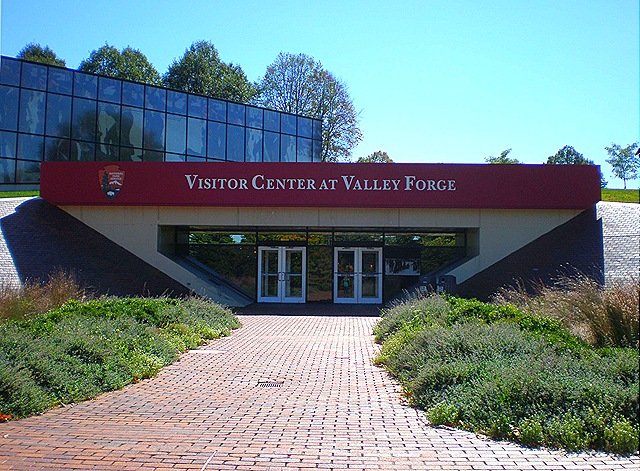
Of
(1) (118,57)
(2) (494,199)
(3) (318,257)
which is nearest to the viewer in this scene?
(2) (494,199)

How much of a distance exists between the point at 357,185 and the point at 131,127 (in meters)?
21.6

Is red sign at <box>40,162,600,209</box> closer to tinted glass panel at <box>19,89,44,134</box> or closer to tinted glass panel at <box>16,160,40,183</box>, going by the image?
tinted glass panel at <box>16,160,40,183</box>

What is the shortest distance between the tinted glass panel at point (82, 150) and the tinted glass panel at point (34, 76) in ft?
Result: 12.2

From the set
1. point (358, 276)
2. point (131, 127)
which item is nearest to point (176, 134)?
point (131, 127)

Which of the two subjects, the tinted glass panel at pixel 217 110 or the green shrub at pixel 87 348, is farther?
the tinted glass panel at pixel 217 110

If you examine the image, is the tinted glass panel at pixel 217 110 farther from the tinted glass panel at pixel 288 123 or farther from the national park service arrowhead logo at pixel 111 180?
the national park service arrowhead logo at pixel 111 180

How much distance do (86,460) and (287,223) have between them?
21.4 meters

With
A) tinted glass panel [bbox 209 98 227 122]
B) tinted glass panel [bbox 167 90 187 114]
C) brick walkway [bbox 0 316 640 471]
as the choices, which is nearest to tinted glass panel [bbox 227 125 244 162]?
tinted glass panel [bbox 209 98 227 122]

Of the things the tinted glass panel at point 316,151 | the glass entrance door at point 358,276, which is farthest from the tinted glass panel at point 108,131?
the glass entrance door at point 358,276

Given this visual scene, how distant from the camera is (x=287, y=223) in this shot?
88.4 ft

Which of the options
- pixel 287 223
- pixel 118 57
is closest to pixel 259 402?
pixel 287 223

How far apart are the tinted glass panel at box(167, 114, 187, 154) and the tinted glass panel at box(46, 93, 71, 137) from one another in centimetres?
624

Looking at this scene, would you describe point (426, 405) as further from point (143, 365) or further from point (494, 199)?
point (494, 199)

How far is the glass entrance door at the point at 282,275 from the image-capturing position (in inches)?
1105
